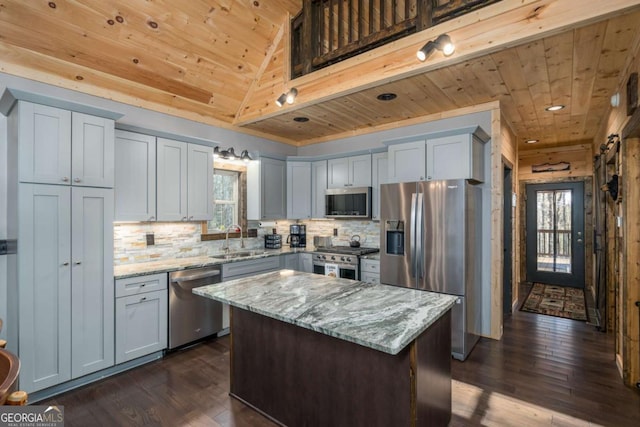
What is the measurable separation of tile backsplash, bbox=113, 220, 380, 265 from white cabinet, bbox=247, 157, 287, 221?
0.36 m

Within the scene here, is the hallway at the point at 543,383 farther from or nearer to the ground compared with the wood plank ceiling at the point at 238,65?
nearer to the ground

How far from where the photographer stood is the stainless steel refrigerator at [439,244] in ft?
11.0

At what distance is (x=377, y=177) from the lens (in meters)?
4.56

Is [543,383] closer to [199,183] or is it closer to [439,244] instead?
[439,244]

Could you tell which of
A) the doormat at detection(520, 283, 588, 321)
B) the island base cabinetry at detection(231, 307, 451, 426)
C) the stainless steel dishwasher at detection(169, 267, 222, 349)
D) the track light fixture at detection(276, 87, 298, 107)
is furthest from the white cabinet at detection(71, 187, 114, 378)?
the doormat at detection(520, 283, 588, 321)

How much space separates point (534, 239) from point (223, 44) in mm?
6890

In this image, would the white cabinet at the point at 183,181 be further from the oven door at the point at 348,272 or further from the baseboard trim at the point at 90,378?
the oven door at the point at 348,272

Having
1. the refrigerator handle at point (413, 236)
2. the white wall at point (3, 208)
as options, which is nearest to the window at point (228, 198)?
the white wall at point (3, 208)

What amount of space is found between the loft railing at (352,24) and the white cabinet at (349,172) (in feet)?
4.64

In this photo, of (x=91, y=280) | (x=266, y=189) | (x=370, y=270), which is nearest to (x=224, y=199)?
(x=266, y=189)

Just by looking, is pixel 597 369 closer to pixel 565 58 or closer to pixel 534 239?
pixel 565 58

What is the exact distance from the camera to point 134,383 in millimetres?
2879

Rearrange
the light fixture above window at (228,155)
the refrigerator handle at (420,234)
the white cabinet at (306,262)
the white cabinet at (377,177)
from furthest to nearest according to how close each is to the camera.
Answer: the white cabinet at (306,262) → the white cabinet at (377,177) → the light fixture above window at (228,155) → the refrigerator handle at (420,234)

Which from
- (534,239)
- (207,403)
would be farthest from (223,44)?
(534,239)
